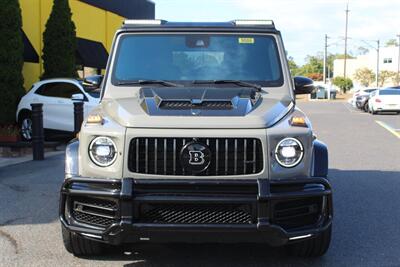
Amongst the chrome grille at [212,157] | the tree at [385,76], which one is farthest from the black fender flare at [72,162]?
the tree at [385,76]

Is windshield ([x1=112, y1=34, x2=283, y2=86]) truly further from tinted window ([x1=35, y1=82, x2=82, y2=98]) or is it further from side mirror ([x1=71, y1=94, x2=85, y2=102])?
tinted window ([x1=35, y1=82, x2=82, y2=98])

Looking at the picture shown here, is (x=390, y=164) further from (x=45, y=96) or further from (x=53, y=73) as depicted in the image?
(x=53, y=73)

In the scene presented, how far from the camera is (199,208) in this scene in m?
4.23

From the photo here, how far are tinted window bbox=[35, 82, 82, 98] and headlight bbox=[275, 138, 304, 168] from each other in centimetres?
1086

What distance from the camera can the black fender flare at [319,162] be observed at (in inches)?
178

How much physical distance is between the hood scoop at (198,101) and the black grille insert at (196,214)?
28.4 inches

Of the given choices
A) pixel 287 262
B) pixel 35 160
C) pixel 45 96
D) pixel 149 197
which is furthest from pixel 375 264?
pixel 45 96

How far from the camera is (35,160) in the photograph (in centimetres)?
1188

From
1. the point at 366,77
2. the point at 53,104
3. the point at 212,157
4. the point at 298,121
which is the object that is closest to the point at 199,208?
the point at 212,157

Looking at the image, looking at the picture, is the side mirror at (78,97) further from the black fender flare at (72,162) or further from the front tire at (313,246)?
the front tire at (313,246)

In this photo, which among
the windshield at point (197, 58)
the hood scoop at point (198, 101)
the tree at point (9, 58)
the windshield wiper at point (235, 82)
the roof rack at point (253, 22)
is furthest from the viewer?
the tree at point (9, 58)

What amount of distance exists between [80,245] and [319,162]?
7.08 feet

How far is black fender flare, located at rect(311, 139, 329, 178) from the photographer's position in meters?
4.53

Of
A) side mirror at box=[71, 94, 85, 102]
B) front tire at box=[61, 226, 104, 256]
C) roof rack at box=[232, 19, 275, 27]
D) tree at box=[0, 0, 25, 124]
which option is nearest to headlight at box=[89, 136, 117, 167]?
front tire at box=[61, 226, 104, 256]
